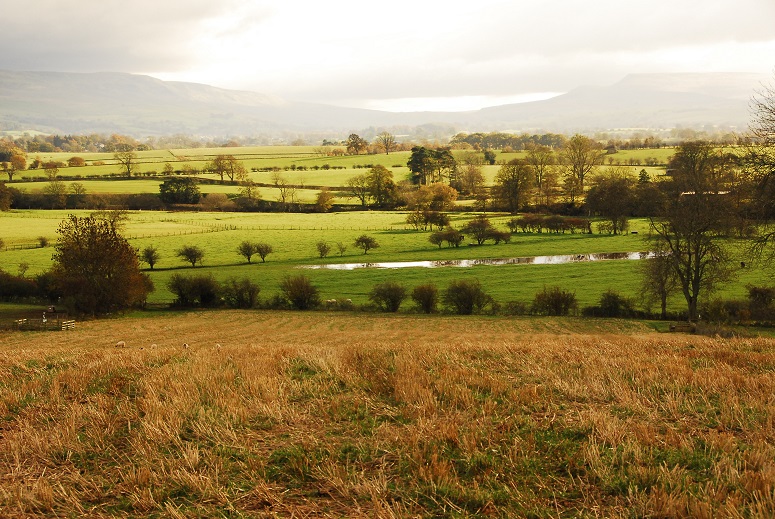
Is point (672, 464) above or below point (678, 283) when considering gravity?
above

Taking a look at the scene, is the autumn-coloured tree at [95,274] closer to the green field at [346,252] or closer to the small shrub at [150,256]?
the green field at [346,252]

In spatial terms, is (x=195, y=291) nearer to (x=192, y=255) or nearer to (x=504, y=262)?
(x=192, y=255)

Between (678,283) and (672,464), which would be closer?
(672,464)

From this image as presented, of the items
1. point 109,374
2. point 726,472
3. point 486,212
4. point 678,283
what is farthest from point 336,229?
point 726,472

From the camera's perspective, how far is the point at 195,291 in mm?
49312

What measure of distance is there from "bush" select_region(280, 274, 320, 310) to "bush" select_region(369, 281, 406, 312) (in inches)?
220

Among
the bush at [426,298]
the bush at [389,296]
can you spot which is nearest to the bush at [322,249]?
the bush at [389,296]

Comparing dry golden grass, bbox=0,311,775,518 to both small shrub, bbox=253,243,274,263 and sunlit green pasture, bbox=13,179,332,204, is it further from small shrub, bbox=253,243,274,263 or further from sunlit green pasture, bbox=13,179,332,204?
sunlit green pasture, bbox=13,179,332,204

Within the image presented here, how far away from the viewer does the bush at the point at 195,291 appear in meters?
49.3

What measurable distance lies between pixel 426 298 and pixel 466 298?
3575 mm

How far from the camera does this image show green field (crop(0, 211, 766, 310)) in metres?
54.3

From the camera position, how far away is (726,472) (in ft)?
18.6

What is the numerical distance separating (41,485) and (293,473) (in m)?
2.81

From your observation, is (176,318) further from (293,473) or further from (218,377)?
(293,473)
